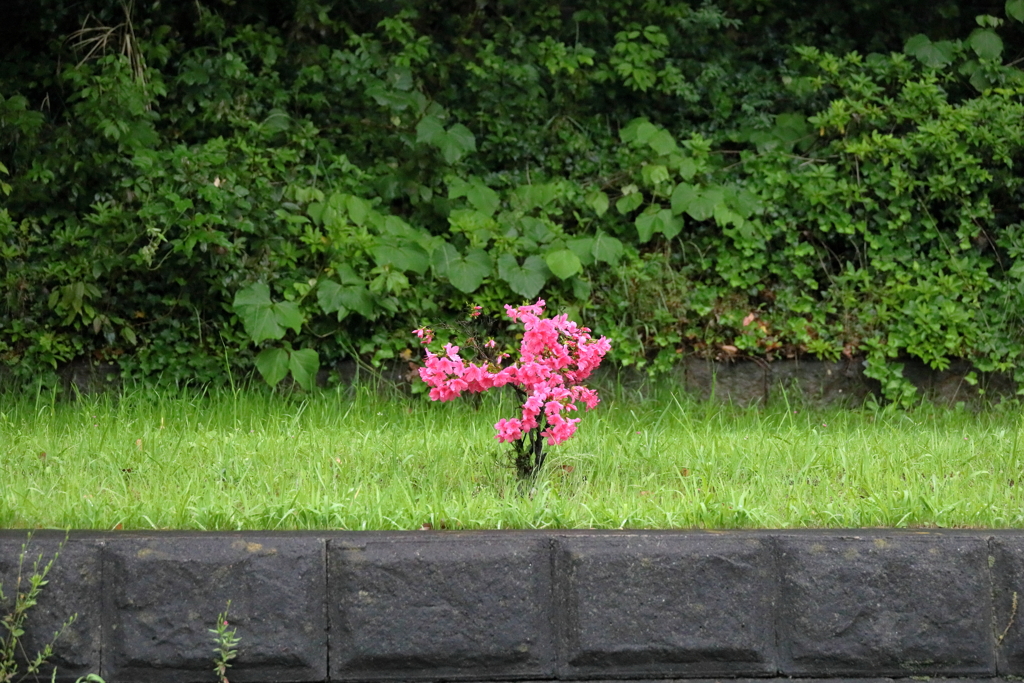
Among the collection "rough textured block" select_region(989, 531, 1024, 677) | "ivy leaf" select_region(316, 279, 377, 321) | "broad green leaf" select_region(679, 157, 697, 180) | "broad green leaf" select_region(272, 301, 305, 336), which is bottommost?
"rough textured block" select_region(989, 531, 1024, 677)

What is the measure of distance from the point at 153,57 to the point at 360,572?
4.08m

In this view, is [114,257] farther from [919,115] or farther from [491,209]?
[919,115]

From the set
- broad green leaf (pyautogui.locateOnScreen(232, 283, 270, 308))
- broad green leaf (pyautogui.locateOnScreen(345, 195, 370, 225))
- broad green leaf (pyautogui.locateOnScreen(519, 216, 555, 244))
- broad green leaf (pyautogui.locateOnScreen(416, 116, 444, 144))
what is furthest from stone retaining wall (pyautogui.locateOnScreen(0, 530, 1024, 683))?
broad green leaf (pyautogui.locateOnScreen(416, 116, 444, 144))

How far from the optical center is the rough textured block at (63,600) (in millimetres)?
2453

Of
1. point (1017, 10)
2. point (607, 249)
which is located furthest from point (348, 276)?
point (1017, 10)

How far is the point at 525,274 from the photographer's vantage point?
4.97 m

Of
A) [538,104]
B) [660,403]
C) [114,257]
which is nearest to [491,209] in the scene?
[538,104]

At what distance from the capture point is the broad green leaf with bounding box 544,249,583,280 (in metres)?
4.90

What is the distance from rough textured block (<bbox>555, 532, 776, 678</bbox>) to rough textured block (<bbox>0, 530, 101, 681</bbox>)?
1.07 meters

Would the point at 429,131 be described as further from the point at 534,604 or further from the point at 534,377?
the point at 534,604

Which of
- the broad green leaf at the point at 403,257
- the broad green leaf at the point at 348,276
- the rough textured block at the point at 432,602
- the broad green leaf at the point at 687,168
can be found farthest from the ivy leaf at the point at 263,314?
the rough textured block at the point at 432,602

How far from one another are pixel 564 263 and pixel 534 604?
8.52 ft

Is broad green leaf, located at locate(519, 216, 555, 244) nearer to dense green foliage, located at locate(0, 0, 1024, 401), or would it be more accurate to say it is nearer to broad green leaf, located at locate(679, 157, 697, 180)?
dense green foliage, located at locate(0, 0, 1024, 401)

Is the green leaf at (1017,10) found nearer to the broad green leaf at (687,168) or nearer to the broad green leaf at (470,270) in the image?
the broad green leaf at (687,168)
